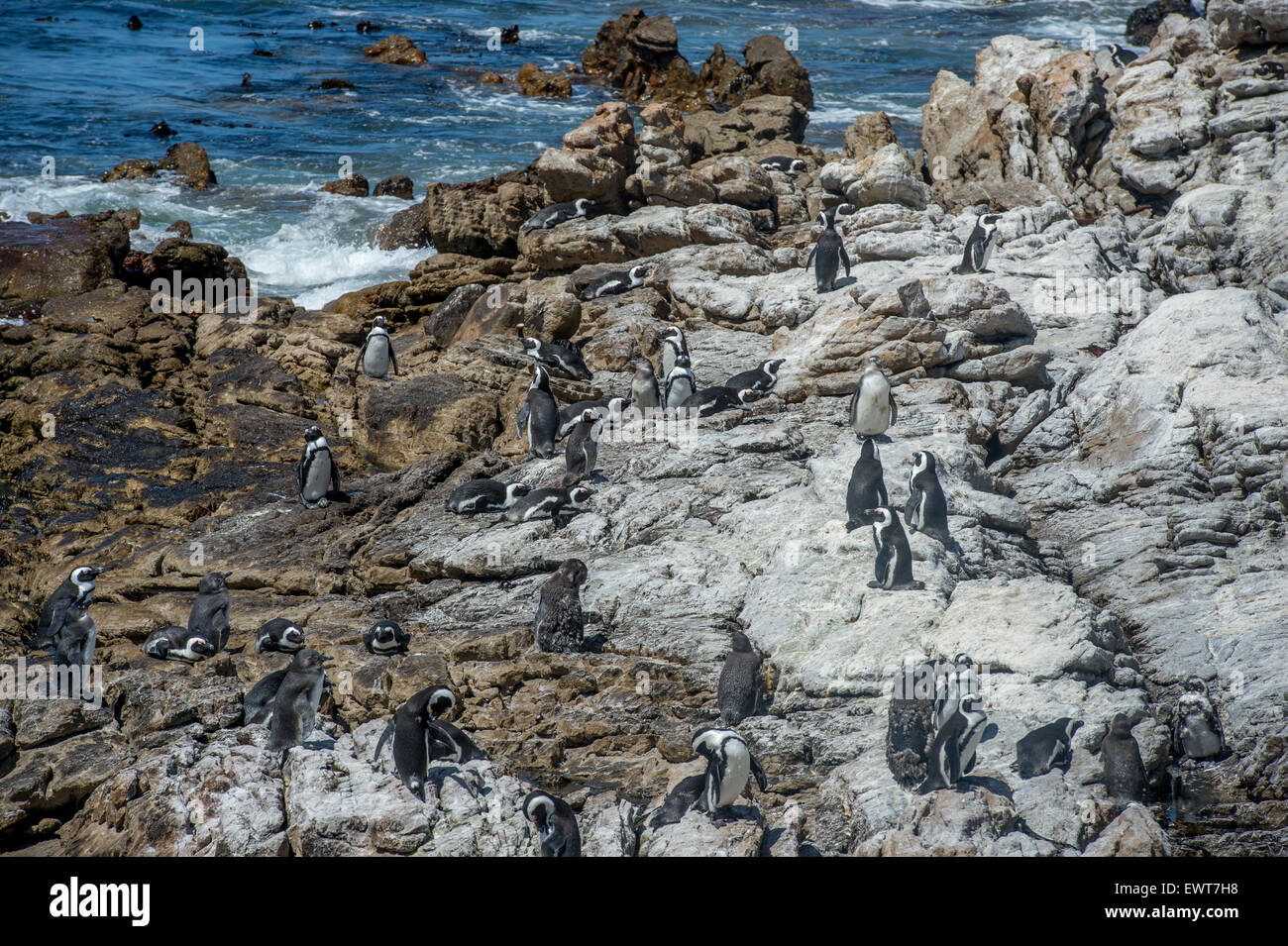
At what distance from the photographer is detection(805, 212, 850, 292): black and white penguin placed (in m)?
16.5

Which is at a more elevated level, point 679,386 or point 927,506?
point 679,386

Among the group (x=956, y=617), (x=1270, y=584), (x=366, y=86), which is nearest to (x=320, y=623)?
(x=956, y=617)

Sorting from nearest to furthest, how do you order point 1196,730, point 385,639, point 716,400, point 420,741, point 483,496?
point 420,741 < point 1196,730 < point 385,639 < point 483,496 < point 716,400

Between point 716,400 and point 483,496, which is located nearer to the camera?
point 483,496

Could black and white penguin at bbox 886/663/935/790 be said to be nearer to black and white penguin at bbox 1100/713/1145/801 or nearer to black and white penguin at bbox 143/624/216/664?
black and white penguin at bbox 1100/713/1145/801

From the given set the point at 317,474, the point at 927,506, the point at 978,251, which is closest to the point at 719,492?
the point at 927,506

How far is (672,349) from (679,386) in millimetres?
1312

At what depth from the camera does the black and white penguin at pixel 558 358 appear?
16125mm

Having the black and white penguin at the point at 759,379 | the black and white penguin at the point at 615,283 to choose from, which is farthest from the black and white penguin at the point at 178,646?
the black and white penguin at the point at 615,283

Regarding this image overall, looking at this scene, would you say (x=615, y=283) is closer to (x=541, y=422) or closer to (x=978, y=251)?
(x=541, y=422)

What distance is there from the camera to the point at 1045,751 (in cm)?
826

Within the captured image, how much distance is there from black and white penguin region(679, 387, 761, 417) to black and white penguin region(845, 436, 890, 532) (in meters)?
3.06

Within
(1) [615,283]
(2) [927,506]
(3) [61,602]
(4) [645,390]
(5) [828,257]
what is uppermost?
(5) [828,257]

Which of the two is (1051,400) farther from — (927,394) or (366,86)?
(366,86)
